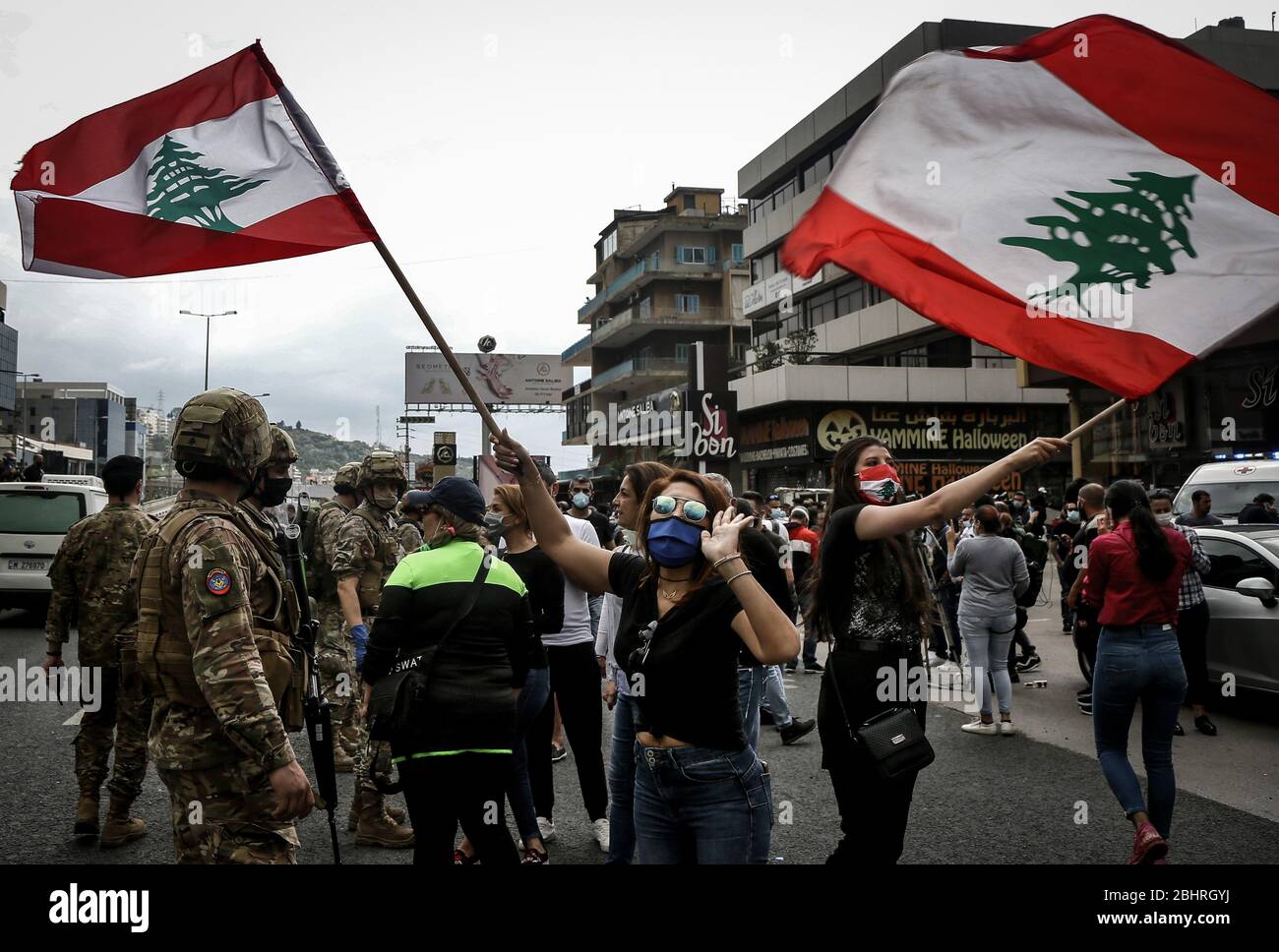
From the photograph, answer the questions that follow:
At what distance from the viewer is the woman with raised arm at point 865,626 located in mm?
3627

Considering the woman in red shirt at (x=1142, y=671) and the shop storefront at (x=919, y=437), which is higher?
the shop storefront at (x=919, y=437)

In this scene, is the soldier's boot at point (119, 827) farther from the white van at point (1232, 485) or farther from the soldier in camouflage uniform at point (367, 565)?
the white van at point (1232, 485)

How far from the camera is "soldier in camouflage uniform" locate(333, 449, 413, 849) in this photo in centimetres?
555

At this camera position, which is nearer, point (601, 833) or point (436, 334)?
point (436, 334)

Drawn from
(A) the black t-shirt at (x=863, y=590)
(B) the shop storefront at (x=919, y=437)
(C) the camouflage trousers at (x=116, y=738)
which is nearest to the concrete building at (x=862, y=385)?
(B) the shop storefront at (x=919, y=437)

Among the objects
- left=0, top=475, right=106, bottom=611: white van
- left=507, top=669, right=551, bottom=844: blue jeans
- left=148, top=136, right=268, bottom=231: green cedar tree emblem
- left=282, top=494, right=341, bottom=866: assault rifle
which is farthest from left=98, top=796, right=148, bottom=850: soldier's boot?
left=0, top=475, right=106, bottom=611: white van

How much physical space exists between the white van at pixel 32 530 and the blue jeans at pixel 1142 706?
13.7m

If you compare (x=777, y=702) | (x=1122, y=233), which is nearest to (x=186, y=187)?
(x=1122, y=233)

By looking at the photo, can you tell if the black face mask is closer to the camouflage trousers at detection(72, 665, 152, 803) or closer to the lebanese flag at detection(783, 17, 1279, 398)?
the camouflage trousers at detection(72, 665, 152, 803)

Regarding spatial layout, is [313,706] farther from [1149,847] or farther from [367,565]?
[1149,847]

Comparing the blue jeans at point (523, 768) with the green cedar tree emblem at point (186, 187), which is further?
the blue jeans at point (523, 768)

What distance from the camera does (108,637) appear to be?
19.3 feet

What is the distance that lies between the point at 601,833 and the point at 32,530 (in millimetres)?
12284

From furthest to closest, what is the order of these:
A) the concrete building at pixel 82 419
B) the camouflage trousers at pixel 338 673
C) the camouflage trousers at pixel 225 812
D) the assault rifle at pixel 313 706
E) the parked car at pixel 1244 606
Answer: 1. the concrete building at pixel 82 419
2. the parked car at pixel 1244 606
3. the camouflage trousers at pixel 338 673
4. the assault rifle at pixel 313 706
5. the camouflage trousers at pixel 225 812
